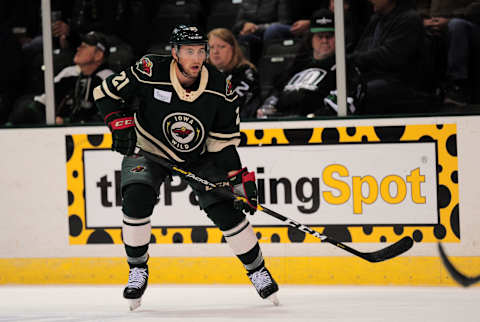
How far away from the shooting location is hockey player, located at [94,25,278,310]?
9.48ft

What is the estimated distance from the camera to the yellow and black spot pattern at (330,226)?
11.2ft

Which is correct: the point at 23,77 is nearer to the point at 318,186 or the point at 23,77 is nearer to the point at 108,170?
the point at 108,170

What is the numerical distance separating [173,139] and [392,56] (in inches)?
48.2

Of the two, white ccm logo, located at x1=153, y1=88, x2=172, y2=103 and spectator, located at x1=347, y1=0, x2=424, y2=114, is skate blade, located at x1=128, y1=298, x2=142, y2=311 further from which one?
spectator, located at x1=347, y1=0, x2=424, y2=114

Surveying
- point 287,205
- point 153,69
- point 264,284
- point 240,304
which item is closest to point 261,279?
point 264,284

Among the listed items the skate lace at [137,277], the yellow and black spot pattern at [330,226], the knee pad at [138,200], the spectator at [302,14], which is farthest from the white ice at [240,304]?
the spectator at [302,14]

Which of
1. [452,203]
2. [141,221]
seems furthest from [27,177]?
[452,203]

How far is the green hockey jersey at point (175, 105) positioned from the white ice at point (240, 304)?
2.06 ft

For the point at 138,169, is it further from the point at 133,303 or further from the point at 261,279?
the point at 261,279

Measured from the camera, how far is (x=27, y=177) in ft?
12.4

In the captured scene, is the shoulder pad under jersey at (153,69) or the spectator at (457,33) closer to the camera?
the shoulder pad under jersey at (153,69)

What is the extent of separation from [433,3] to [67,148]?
1.88m

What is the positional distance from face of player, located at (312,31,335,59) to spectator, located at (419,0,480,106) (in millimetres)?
438

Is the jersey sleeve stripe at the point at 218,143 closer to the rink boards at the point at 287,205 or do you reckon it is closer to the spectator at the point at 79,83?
the rink boards at the point at 287,205
